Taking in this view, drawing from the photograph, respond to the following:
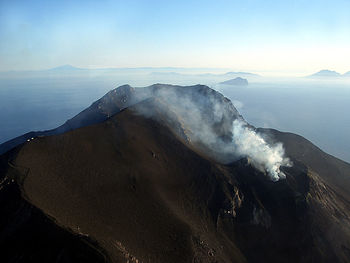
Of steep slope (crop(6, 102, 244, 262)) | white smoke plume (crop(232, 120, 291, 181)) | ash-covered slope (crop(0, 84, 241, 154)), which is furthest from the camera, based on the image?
ash-covered slope (crop(0, 84, 241, 154))

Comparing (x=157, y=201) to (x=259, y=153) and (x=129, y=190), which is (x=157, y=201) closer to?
(x=129, y=190)

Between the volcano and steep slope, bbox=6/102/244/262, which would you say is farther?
steep slope, bbox=6/102/244/262

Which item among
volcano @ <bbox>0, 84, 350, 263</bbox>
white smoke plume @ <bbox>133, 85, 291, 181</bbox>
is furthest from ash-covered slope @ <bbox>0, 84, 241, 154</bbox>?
volcano @ <bbox>0, 84, 350, 263</bbox>

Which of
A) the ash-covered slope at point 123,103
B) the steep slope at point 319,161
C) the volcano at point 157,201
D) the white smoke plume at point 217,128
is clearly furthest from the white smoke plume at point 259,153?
the ash-covered slope at point 123,103

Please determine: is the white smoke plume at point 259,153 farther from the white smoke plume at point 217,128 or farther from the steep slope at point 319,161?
the steep slope at point 319,161

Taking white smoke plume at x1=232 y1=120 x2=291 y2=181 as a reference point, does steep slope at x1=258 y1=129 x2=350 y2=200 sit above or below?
below

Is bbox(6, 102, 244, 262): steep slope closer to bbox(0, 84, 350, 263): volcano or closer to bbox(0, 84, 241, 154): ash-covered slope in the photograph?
bbox(0, 84, 350, 263): volcano
